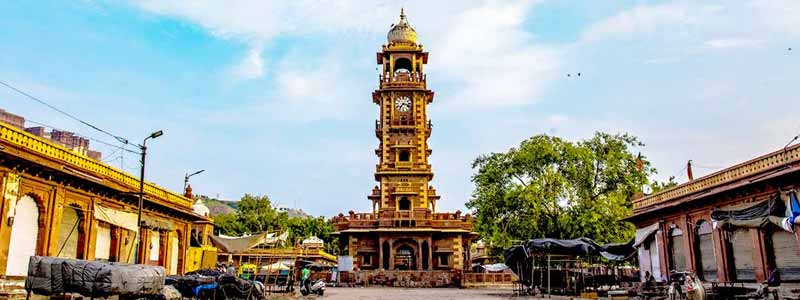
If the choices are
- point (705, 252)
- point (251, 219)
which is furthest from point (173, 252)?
point (251, 219)

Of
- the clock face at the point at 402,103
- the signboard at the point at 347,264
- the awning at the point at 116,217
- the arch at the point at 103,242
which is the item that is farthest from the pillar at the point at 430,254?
the arch at the point at 103,242

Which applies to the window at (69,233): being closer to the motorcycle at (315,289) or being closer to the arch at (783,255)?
the motorcycle at (315,289)

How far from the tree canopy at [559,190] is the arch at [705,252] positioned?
45.4ft

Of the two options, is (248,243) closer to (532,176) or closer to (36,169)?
(36,169)

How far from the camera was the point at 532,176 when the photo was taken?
133 ft

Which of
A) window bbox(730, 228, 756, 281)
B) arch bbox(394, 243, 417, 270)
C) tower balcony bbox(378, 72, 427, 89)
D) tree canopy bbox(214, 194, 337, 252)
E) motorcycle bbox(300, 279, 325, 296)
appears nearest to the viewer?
window bbox(730, 228, 756, 281)

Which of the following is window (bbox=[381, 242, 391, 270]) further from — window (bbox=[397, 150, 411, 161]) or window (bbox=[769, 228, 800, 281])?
window (bbox=[769, 228, 800, 281])

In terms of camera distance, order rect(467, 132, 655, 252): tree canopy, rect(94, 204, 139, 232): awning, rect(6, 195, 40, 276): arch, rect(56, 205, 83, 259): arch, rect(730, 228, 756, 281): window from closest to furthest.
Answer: rect(6, 195, 40, 276): arch < rect(56, 205, 83, 259): arch < rect(730, 228, 756, 281): window < rect(94, 204, 139, 232): awning < rect(467, 132, 655, 252): tree canopy

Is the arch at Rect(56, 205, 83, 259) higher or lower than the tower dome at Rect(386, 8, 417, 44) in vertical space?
lower

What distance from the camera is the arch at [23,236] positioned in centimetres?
1702

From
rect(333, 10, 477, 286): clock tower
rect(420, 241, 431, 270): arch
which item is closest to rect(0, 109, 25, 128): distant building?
rect(333, 10, 477, 286): clock tower

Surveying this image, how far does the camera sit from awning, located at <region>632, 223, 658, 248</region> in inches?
1031

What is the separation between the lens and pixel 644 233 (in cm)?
2706

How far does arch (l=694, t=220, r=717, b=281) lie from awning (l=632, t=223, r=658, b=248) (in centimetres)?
315
